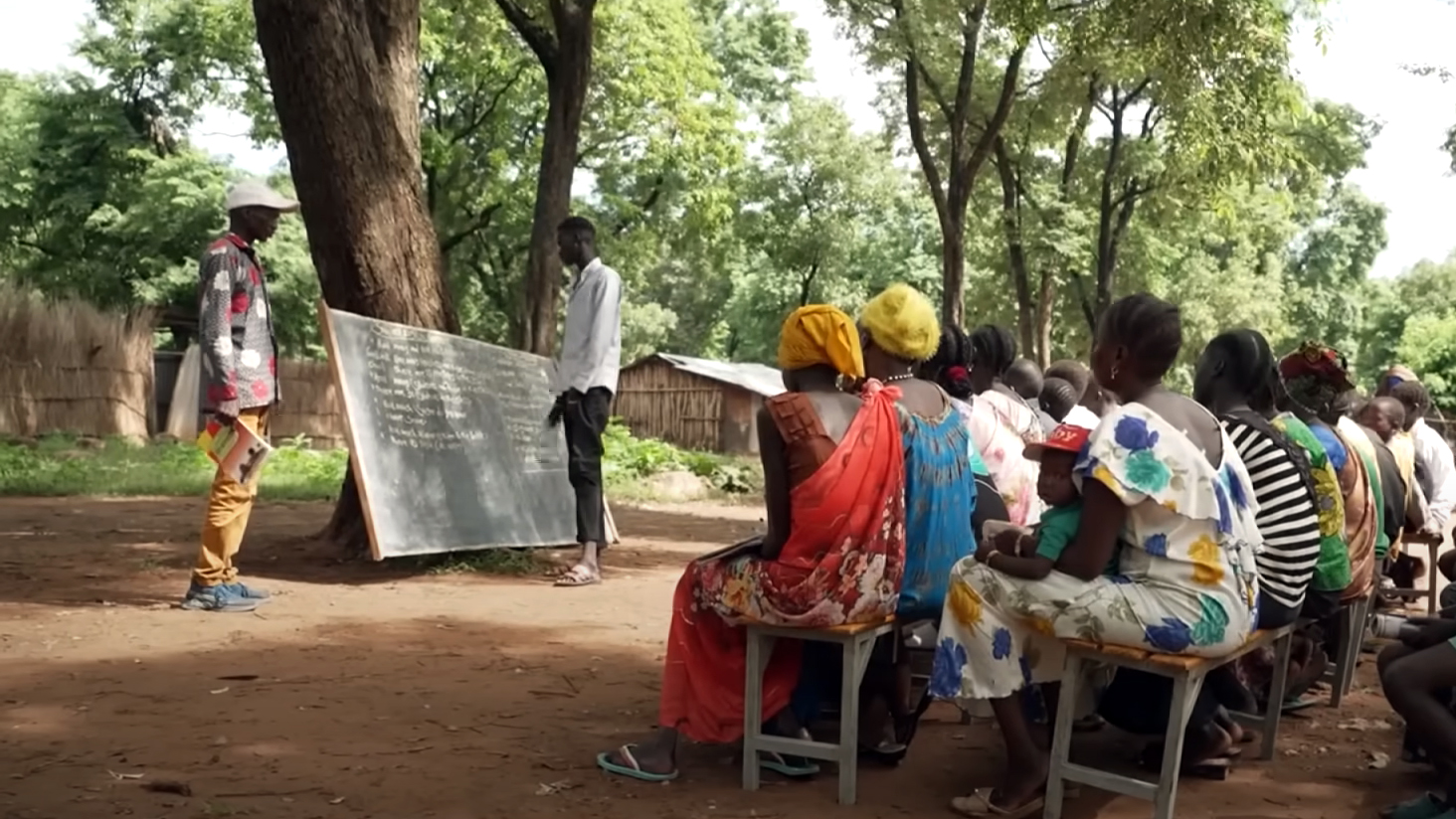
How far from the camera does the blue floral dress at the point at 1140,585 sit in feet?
11.2

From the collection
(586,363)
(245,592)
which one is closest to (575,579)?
(586,363)

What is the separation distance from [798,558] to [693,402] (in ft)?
88.2

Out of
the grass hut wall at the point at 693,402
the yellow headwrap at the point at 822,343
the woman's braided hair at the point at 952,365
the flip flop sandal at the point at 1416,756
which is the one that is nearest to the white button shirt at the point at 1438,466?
the woman's braided hair at the point at 952,365

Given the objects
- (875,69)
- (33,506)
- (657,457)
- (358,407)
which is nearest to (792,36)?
(875,69)

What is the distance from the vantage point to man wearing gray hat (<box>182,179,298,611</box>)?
605cm

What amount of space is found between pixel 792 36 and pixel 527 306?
30.9 m

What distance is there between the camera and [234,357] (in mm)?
6094

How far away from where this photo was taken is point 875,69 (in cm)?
2106

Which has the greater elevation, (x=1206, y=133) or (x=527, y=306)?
(x=1206, y=133)

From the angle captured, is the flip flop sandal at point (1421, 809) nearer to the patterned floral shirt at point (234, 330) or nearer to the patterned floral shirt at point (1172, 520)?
the patterned floral shirt at point (1172, 520)

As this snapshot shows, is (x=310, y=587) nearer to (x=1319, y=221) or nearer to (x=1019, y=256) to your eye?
(x=1019, y=256)

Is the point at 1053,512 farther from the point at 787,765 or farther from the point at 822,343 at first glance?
the point at 787,765

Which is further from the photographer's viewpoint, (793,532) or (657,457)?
(657,457)

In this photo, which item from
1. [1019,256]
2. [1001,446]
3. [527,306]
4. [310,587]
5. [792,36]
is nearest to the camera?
[1001,446]
